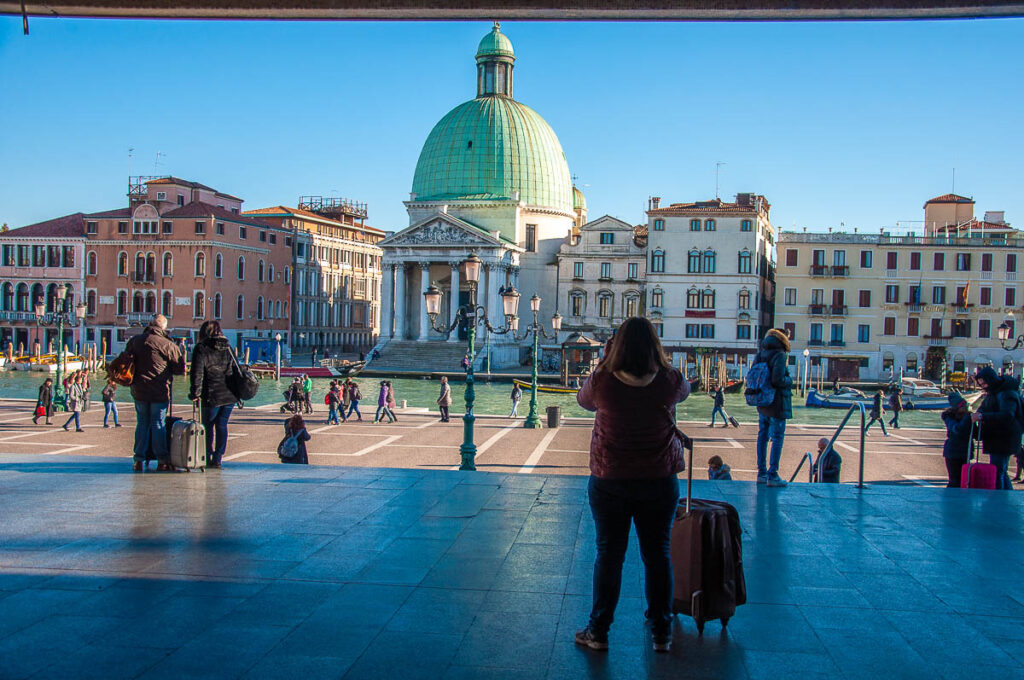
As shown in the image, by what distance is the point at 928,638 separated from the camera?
15.6ft

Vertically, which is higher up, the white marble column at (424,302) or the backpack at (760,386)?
the white marble column at (424,302)

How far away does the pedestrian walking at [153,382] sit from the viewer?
361 inches

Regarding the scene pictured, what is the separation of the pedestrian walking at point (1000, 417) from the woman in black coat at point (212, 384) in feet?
26.3

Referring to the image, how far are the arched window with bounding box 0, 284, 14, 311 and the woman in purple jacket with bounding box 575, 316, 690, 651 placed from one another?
71.9 m

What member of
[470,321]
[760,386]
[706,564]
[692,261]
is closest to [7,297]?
[692,261]

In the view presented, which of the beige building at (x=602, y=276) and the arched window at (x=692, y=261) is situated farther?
the beige building at (x=602, y=276)

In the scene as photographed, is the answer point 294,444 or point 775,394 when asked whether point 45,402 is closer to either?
point 294,444

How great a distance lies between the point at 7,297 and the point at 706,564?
7249cm

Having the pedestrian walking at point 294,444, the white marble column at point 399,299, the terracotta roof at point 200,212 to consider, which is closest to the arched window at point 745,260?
the white marble column at point 399,299

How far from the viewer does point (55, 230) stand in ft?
221

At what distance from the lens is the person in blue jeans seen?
878cm

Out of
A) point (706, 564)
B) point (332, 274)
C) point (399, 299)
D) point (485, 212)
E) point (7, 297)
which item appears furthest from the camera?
point (332, 274)

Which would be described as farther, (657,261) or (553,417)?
(657,261)

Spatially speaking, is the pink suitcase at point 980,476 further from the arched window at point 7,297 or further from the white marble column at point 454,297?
the arched window at point 7,297
